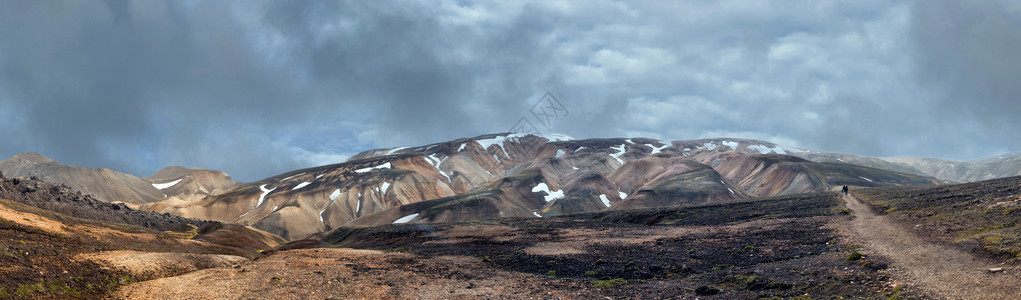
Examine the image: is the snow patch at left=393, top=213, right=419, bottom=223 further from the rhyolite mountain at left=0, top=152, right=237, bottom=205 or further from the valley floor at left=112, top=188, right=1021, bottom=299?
the rhyolite mountain at left=0, top=152, right=237, bottom=205

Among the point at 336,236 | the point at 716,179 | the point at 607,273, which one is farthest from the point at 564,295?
the point at 716,179

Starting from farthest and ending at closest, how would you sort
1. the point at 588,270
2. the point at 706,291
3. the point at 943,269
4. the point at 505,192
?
the point at 505,192, the point at 588,270, the point at 706,291, the point at 943,269

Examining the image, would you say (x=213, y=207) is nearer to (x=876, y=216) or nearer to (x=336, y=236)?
(x=336, y=236)

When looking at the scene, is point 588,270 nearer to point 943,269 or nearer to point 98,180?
point 943,269

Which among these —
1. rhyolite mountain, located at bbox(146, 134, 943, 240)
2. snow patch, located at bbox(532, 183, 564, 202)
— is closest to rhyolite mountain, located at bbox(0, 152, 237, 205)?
rhyolite mountain, located at bbox(146, 134, 943, 240)

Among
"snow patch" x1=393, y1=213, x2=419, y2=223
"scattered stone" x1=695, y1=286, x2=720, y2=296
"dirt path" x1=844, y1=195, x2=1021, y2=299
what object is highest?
"snow patch" x1=393, y1=213, x2=419, y2=223

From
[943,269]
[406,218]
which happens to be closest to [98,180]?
[406,218]

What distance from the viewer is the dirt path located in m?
14.4

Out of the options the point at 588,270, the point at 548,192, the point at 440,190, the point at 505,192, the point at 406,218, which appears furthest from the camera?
the point at 440,190

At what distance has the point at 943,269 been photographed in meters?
17.5

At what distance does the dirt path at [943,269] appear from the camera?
14.4 meters

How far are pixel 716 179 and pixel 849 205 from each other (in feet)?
288

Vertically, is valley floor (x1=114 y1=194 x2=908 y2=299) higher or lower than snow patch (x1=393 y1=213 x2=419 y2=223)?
lower

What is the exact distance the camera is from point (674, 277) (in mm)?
24734
